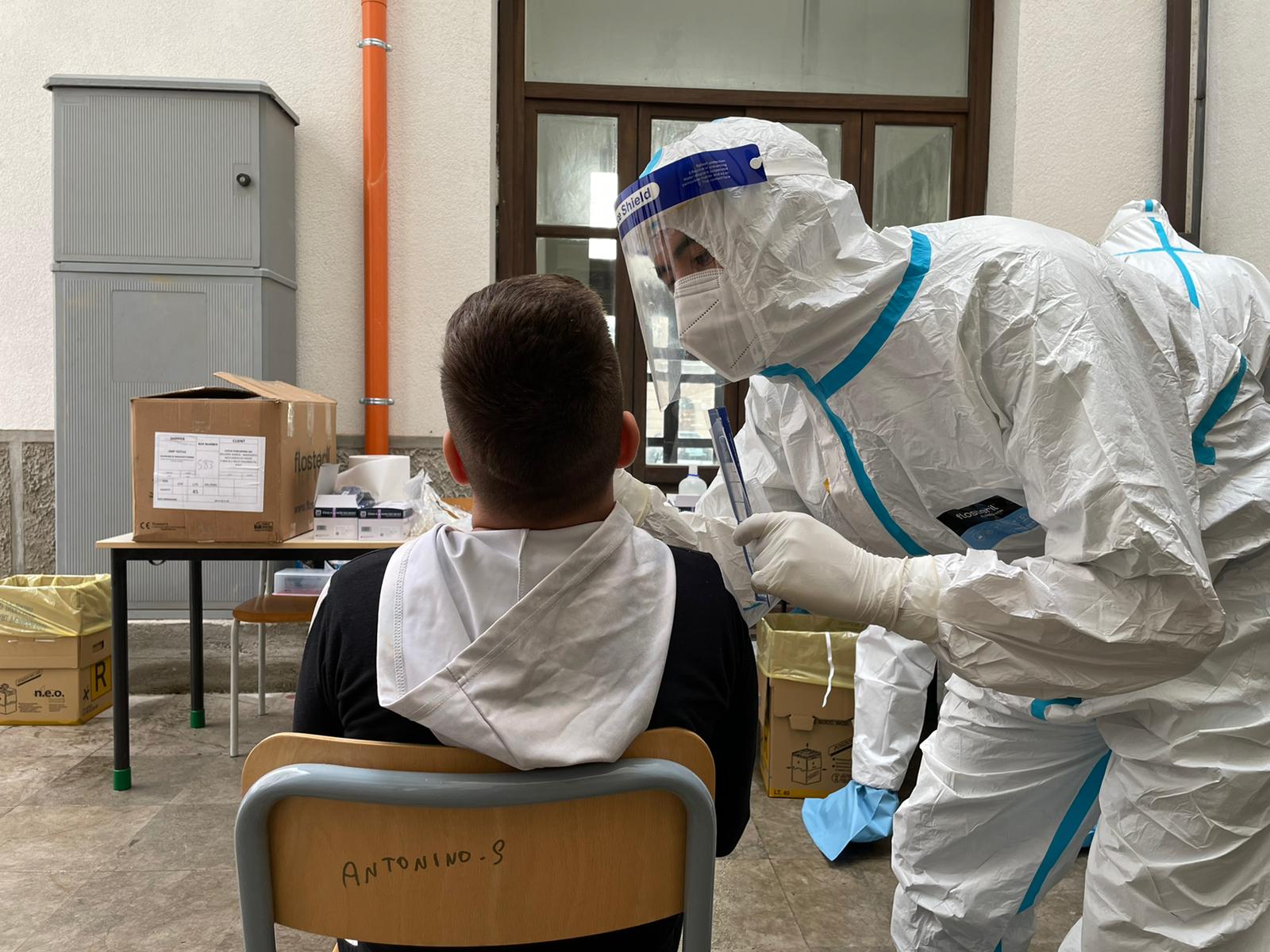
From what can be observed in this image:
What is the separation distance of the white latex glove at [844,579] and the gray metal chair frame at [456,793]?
0.46 meters

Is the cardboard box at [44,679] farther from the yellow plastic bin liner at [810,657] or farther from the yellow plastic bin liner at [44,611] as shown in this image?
the yellow plastic bin liner at [810,657]

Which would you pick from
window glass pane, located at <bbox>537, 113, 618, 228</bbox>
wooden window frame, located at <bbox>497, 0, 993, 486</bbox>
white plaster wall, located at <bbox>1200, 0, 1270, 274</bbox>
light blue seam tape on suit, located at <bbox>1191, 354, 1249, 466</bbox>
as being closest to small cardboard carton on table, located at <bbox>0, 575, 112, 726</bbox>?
wooden window frame, located at <bbox>497, 0, 993, 486</bbox>

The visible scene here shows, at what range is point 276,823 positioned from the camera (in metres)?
0.76

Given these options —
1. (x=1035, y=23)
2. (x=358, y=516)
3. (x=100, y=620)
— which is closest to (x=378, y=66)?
(x=358, y=516)

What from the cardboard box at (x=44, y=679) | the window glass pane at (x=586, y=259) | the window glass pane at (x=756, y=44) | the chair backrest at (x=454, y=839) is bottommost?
the cardboard box at (x=44, y=679)

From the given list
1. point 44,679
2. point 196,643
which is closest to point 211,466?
point 196,643

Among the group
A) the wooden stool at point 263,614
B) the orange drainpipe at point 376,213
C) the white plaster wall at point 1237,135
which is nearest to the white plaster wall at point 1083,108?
the white plaster wall at point 1237,135

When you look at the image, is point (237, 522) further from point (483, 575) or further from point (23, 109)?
point (23, 109)

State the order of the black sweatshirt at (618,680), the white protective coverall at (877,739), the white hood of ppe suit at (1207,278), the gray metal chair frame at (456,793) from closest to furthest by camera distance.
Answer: the gray metal chair frame at (456,793), the black sweatshirt at (618,680), the white hood of ppe suit at (1207,278), the white protective coverall at (877,739)

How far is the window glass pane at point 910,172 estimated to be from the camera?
11.9 ft

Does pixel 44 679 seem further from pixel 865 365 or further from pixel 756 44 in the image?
pixel 756 44

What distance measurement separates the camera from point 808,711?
8.45 feet

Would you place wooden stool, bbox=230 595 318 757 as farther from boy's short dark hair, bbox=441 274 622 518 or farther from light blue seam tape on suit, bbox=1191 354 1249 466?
light blue seam tape on suit, bbox=1191 354 1249 466

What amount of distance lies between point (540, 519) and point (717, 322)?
0.54 metres
